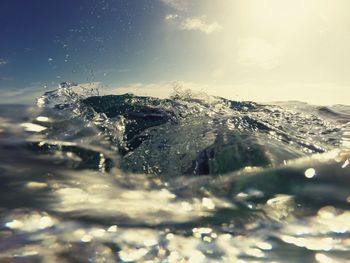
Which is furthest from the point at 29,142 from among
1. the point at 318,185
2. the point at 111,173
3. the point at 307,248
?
the point at 307,248

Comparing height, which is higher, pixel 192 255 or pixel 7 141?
pixel 7 141

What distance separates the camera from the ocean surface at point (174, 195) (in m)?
5.84

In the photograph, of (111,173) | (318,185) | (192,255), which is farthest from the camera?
(111,173)

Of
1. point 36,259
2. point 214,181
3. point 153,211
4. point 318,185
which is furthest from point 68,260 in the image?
point 318,185

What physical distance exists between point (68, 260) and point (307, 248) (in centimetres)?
389

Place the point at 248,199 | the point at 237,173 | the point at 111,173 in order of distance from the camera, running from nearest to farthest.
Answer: the point at 248,199 → the point at 237,173 → the point at 111,173

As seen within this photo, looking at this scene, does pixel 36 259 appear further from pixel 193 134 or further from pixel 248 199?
pixel 193 134

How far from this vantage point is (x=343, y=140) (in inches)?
641

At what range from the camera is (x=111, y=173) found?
11078 mm

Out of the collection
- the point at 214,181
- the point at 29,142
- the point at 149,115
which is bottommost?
the point at 214,181

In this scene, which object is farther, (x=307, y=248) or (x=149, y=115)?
(x=149, y=115)

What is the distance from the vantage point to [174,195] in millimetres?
8914

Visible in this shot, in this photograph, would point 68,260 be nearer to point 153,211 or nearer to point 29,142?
point 153,211

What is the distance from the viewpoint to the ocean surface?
230 inches
